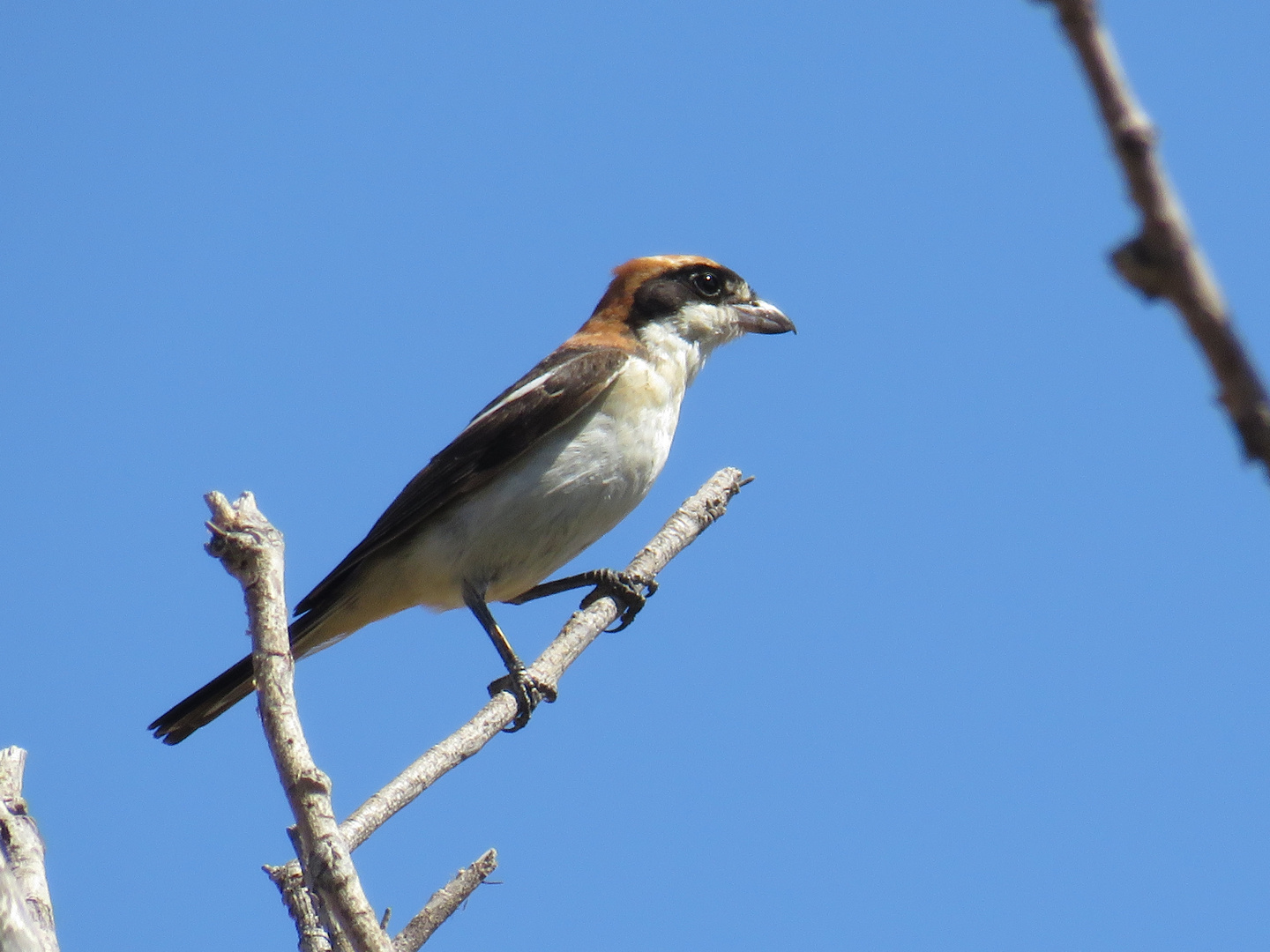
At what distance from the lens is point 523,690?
530 cm

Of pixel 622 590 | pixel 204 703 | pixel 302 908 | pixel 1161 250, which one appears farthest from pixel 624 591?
pixel 1161 250

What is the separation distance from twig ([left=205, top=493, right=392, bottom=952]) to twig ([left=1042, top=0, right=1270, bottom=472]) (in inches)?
83.9

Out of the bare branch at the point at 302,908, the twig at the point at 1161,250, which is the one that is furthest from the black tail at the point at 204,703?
the twig at the point at 1161,250

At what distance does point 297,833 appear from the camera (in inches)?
108

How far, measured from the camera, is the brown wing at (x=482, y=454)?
20.4 feet

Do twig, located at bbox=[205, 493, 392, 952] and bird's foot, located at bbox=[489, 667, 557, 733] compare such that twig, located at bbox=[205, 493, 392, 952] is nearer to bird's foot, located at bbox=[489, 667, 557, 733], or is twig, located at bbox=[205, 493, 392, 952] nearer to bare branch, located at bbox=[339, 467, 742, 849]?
bare branch, located at bbox=[339, 467, 742, 849]

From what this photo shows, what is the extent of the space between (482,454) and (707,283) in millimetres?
1971

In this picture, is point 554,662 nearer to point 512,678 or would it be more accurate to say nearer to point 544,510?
point 512,678

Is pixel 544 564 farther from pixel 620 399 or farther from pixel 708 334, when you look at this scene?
pixel 708 334

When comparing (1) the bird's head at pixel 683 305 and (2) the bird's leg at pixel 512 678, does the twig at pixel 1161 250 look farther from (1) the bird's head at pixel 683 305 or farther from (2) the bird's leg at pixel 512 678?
(1) the bird's head at pixel 683 305

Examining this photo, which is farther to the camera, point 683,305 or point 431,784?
point 683,305

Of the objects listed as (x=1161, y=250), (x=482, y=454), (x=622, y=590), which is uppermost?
(x=482, y=454)

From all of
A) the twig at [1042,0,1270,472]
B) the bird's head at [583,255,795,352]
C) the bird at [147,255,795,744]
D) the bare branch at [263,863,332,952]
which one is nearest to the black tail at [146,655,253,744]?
the bird at [147,255,795,744]

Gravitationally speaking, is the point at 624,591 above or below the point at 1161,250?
above
